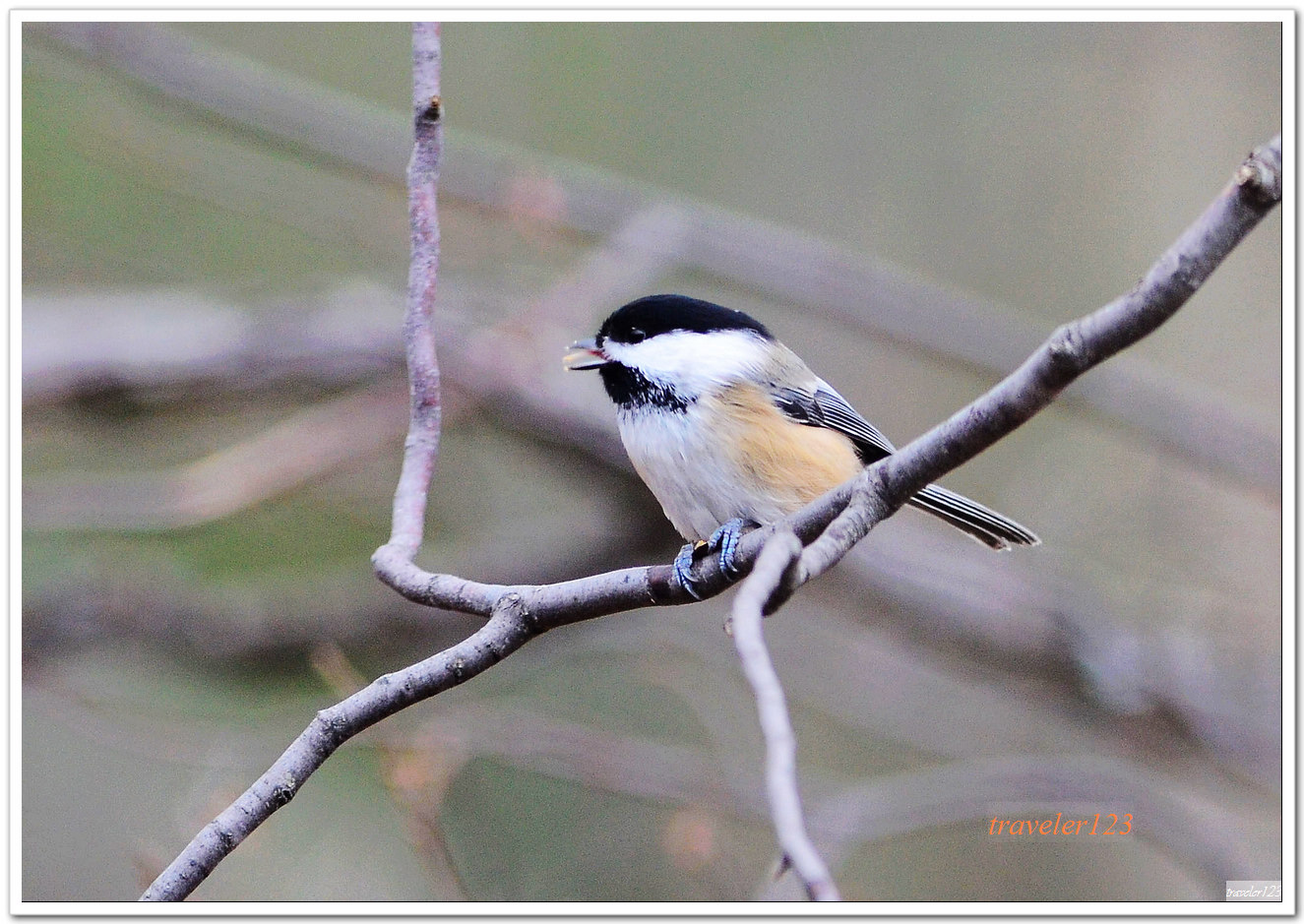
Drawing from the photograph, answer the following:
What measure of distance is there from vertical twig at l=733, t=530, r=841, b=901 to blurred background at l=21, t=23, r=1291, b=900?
100 centimetres

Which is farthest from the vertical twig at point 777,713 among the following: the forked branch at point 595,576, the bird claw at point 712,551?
the bird claw at point 712,551

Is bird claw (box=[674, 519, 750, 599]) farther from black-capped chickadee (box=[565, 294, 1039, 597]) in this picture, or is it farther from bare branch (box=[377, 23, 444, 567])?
bare branch (box=[377, 23, 444, 567])

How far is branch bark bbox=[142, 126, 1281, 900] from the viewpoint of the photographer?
0.81 meters

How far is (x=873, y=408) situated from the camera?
2988mm

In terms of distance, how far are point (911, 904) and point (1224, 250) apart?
1161mm

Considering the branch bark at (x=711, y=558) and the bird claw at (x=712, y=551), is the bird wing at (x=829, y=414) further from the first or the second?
the branch bark at (x=711, y=558)

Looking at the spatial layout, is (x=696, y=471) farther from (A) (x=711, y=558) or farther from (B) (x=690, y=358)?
(A) (x=711, y=558)

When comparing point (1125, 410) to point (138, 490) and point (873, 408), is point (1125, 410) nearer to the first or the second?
point (873, 408)

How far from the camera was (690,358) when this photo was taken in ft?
5.53

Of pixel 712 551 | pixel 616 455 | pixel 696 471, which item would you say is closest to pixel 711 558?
pixel 712 551

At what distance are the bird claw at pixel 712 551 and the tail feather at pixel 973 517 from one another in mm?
459

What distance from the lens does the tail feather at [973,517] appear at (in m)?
1.75

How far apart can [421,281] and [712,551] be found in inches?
19.3

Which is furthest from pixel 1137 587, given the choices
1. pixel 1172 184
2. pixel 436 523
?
pixel 436 523
